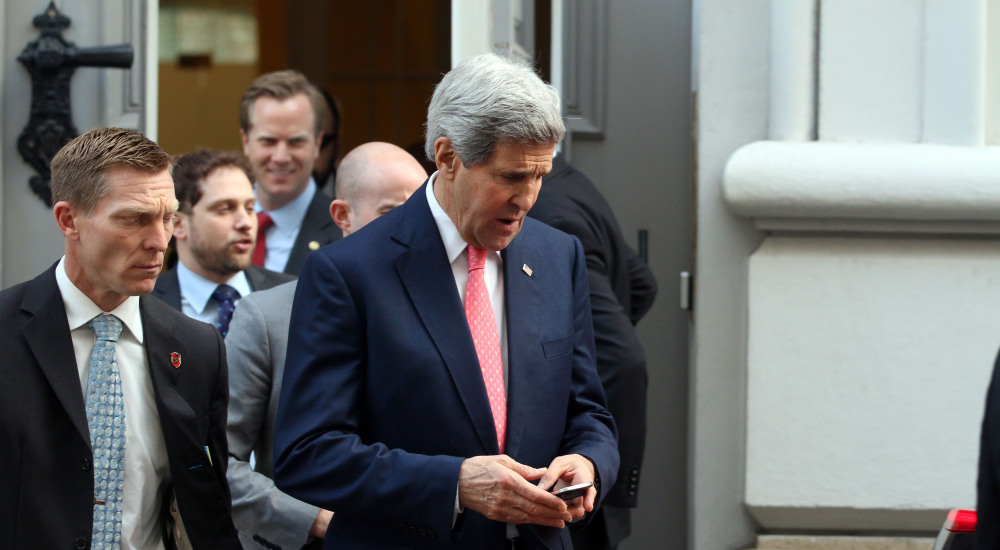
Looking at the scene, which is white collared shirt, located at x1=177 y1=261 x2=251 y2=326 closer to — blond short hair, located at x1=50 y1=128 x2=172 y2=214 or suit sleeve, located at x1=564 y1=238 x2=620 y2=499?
blond short hair, located at x1=50 y1=128 x2=172 y2=214

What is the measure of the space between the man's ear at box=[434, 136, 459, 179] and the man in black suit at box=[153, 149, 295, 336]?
4.48ft

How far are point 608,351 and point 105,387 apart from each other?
1406mm

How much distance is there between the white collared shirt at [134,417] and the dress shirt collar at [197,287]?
1.09 m

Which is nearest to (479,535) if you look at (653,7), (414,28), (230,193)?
(230,193)

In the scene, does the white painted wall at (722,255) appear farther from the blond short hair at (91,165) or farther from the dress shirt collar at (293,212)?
the blond short hair at (91,165)

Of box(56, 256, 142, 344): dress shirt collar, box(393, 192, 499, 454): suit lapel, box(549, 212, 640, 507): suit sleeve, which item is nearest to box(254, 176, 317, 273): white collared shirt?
box(549, 212, 640, 507): suit sleeve

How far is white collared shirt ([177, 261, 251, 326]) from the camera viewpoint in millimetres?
3439

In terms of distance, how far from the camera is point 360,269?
2.18 m

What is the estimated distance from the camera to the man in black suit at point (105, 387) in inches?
84.4

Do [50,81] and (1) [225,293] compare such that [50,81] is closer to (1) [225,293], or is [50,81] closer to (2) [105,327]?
(1) [225,293]

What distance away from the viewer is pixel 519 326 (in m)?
2.25

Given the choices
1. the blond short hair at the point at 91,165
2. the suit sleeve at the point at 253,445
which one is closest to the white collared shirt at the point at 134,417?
the blond short hair at the point at 91,165

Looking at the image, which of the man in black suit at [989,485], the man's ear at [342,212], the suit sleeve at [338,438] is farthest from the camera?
the man's ear at [342,212]

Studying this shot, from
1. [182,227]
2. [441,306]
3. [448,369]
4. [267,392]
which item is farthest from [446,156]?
[182,227]
